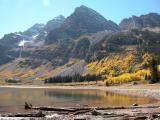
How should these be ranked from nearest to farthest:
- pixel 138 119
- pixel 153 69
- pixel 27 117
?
pixel 138 119, pixel 27 117, pixel 153 69

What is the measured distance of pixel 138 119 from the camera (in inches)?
1925

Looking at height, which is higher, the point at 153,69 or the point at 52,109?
the point at 153,69

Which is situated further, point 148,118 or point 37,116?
point 37,116

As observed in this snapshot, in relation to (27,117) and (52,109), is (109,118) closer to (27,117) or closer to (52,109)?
(27,117)

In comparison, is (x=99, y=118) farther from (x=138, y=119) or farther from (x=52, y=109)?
(x=52, y=109)

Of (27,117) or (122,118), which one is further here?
(27,117)

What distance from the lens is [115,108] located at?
234 feet

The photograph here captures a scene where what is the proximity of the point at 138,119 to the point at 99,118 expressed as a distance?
7.21 m

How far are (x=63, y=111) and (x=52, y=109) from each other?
4265mm

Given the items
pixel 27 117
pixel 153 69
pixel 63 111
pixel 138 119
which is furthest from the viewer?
pixel 153 69

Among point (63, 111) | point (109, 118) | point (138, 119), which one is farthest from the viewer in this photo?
point (63, 111)

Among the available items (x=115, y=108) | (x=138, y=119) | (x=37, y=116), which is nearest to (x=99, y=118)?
(x=138, y=119)

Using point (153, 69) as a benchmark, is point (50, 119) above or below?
below

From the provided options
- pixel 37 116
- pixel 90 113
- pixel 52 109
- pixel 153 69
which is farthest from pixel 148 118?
pixel 153 69
